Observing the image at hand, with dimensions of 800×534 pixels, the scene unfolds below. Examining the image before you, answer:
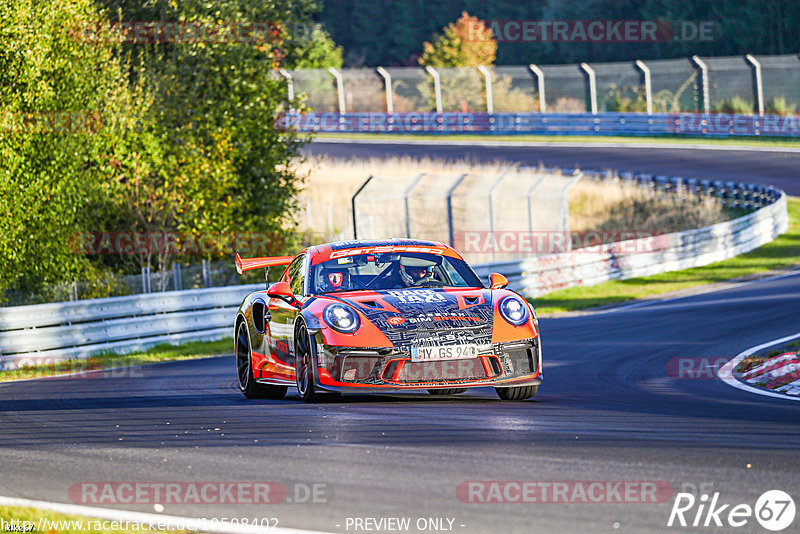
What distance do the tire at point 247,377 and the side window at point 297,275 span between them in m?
0.78

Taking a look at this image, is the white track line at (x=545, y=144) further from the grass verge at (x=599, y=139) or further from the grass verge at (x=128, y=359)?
the grass verge at (x=128, y=359)

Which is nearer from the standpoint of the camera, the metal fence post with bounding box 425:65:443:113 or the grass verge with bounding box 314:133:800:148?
the grass verge with bounding box 314:133:800:148

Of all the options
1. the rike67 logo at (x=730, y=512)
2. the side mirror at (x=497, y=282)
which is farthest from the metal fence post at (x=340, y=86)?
the rike67 logo at (x=730, y=512)

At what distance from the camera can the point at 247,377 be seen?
11.3 metres

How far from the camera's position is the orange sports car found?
9078 millimetres

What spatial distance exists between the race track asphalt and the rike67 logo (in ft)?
0.26

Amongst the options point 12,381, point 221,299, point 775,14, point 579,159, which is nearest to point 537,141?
point 579,159

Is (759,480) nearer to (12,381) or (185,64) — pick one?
(12,381)

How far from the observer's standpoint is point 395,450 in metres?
7.15

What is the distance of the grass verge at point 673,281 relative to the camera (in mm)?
22359

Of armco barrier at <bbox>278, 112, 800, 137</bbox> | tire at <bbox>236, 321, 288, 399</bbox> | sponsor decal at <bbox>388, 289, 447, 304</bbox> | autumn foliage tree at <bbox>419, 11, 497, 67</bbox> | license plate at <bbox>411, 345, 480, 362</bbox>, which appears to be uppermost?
autumn foliage tree at <bbox>419, 11, 497, 67</bbox>

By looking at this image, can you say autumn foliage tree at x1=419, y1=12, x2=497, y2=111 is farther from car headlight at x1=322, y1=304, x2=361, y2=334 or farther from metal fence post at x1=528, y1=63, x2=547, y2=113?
car headlight at x1=322, y1=304, x2=361, y2=334

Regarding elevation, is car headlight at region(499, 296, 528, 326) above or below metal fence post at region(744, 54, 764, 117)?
below

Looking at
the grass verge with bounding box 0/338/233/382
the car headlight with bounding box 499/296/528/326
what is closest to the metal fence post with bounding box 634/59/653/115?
the grass verge with bounding box 0/338/233/382
